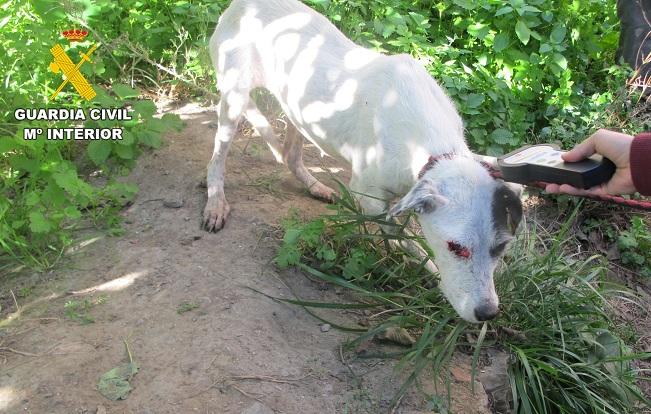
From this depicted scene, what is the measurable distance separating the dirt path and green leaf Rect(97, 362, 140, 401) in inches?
1.3

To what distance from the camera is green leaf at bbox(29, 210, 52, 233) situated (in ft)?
11.8

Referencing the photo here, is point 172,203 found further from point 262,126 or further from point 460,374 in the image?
point 460,374

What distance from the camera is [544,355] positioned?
320cm

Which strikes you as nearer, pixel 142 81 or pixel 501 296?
pixel 501 296

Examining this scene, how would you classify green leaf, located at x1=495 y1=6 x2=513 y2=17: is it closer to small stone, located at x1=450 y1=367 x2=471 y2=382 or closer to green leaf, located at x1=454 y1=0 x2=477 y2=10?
green leaf, located at x1=454 y1=0 x2=477 y2=10

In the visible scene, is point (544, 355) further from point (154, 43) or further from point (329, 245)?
point (154, 43)

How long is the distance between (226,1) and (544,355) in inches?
164

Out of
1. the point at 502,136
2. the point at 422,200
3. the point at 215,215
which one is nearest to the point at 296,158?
the point at 215,215

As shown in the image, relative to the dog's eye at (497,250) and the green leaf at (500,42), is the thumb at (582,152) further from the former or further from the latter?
the green leaf at (500,42)

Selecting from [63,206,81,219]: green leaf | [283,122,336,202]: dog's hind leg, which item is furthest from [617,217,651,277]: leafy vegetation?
[63,206,81,219]: green leaf

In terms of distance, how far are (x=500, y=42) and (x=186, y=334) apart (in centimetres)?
381

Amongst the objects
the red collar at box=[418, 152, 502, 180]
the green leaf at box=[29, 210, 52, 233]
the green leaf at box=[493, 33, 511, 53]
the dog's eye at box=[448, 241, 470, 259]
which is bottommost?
the green leaf at box=[29, 210, 52, 233]

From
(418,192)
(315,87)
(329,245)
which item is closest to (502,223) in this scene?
(418,192)

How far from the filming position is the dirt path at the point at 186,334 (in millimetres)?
2797
